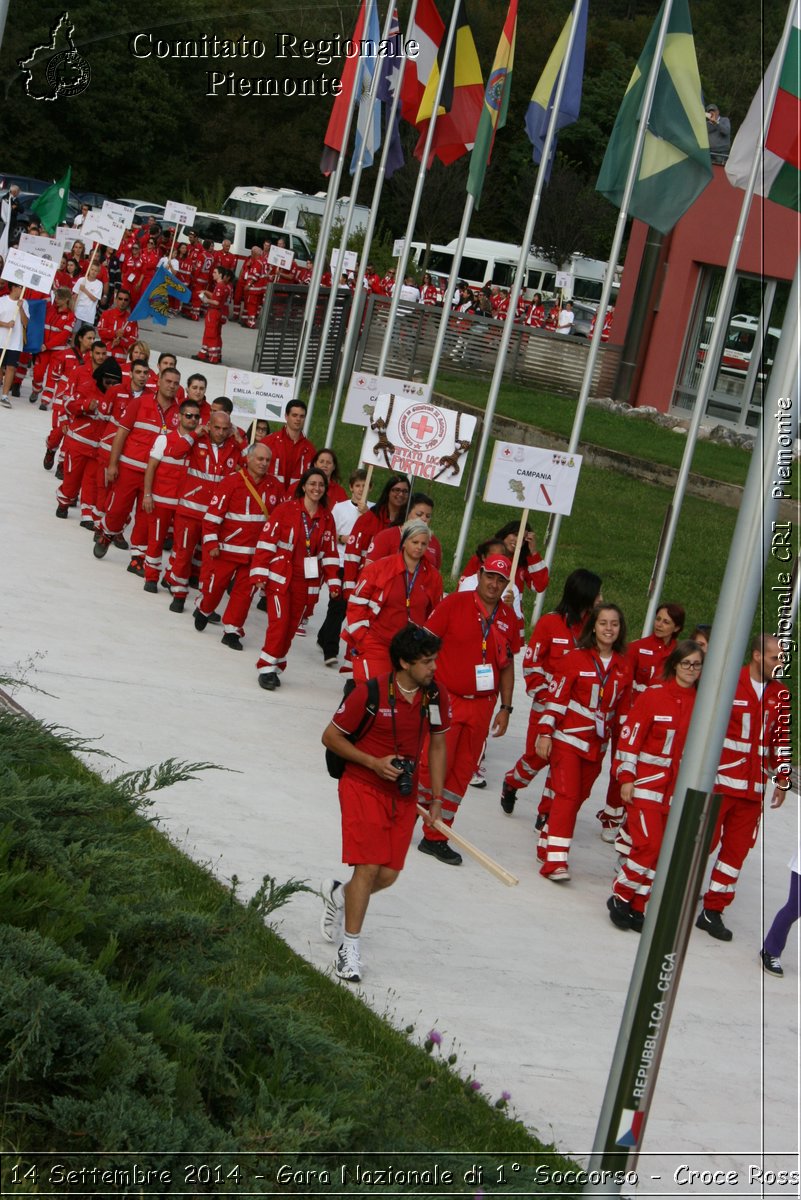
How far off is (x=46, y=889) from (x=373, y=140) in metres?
17.7

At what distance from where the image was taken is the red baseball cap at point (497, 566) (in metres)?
10.6

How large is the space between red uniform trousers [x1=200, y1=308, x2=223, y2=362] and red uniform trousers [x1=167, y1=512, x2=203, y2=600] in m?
19.2

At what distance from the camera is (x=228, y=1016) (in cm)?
566

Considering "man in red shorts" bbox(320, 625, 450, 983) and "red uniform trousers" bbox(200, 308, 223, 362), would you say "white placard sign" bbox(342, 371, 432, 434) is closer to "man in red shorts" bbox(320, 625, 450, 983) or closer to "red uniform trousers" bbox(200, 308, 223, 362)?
"man in red shorts" bbox(320, 625, 450, 983)

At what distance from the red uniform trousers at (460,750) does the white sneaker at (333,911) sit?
1.86 m

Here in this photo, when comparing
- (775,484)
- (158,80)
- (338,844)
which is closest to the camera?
(775,484)

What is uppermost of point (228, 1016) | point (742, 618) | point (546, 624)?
point (742, 618)

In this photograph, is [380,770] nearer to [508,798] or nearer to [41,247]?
[508,798]

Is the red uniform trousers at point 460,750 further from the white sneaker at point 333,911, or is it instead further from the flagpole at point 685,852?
the flagpole at point 685,852

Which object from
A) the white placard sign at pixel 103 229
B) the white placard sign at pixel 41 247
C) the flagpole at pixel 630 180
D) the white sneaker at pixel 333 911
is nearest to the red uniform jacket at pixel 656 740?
the white sneaker at pixel 333 911

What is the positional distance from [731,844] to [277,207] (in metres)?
38.7

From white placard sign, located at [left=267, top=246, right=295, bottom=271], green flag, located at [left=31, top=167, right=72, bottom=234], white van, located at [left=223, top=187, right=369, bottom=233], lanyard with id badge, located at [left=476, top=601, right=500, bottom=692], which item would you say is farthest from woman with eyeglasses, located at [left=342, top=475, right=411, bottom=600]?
white van, located at [left=223, top=187, right=369, bottom=233]

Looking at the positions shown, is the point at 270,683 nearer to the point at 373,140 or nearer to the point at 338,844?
the point at 338,844

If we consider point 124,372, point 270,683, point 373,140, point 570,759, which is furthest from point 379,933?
point 373,140
